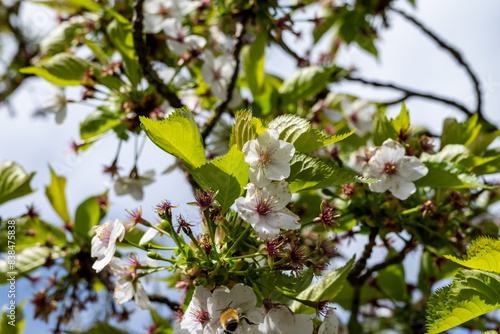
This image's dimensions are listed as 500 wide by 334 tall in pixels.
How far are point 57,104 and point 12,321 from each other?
2.95ft

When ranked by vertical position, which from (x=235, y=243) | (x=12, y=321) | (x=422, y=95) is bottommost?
(x=12, y=321)

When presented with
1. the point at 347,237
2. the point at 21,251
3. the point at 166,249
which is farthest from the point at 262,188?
the point at 21,251

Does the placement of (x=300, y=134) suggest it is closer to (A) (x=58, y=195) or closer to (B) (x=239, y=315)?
(B) (x=239, y=315)

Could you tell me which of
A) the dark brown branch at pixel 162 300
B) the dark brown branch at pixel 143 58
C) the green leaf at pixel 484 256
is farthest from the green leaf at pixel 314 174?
the dark brown branch at pixel 162 300

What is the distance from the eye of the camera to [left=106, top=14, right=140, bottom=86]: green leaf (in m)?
1.76

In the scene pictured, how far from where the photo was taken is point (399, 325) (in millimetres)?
2354

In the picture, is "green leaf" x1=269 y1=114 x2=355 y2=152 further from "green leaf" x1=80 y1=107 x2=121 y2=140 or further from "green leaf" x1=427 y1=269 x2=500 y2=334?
"green leaf" x1=80 y1=107 x2=121 y2=140

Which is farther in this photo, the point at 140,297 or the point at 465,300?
the point at 140,297

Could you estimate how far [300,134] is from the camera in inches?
44.5

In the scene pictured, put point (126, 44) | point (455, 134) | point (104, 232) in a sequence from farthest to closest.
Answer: point (126, 44)
point (455, 134)
point (104, 232)

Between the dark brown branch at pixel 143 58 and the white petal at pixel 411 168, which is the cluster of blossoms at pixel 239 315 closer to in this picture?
the white petal at pixel 411 168

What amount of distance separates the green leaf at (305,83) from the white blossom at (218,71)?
0.28m

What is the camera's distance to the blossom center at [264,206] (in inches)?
41.3

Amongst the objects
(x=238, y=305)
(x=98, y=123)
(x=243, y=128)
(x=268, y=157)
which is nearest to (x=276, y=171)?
(x=268, y=157)
